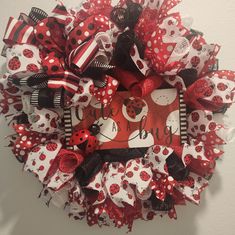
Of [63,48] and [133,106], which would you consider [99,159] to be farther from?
[63,48]

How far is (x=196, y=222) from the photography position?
33.9 inches

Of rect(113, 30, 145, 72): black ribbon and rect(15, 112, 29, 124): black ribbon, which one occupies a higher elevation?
rect(113, 30, 145, 72): black ribbon

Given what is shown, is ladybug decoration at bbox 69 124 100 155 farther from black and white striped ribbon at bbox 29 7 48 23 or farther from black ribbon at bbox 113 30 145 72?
black and white striped ribbon at bbox 29 7 48 23

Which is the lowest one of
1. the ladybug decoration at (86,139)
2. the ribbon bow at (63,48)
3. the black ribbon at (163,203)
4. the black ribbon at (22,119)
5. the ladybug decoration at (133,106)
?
the black ribbon at (163,203)

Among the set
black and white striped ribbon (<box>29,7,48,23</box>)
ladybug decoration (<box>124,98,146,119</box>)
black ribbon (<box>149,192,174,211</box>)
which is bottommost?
black ribbon (<box>149,192,174,211</box>)

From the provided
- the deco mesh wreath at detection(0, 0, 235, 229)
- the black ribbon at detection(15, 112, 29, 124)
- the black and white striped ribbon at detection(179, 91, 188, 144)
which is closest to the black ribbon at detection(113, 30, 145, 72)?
the deco mesh wreath at detection(0, 0, 235, 229)

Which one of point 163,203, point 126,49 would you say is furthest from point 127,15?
point 163,203

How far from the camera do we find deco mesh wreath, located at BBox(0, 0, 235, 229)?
68 centimetres

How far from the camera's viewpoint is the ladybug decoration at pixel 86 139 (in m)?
0.69

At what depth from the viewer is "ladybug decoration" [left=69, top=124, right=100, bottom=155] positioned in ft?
2.27

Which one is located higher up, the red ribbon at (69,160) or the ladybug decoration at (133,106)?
the ladybug decoration at (133,106)

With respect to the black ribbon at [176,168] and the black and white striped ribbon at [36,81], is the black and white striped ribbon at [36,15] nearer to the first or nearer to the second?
the black and white striped ribbon at [36,81]

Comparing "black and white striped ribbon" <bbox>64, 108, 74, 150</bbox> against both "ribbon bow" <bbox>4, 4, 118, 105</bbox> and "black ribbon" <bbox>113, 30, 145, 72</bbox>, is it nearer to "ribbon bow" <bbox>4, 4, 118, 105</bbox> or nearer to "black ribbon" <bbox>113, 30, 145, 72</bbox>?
"ribbon bow" <bbox>4, 4, 118, 105</bbox>

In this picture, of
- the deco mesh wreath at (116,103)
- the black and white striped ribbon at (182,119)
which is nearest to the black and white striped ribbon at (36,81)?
the deco mesh wreath at (116,103)
